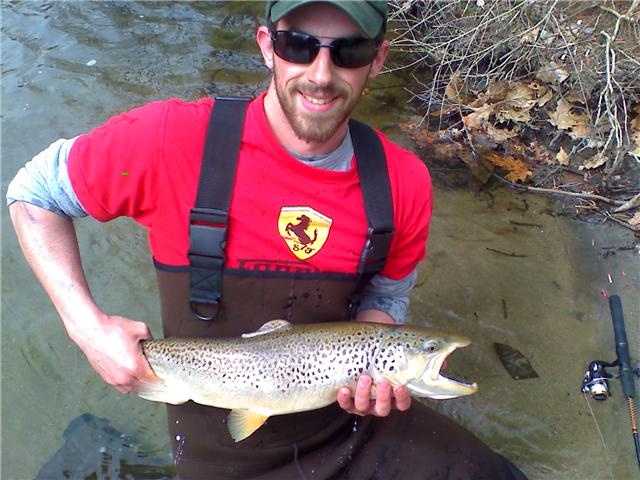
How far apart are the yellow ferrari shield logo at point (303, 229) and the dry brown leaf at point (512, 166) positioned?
12.1 feet

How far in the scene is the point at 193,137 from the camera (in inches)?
103

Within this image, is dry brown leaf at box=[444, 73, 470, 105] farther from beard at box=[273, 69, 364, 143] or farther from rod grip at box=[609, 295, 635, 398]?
beard at box=[273, 69, 364, 143]

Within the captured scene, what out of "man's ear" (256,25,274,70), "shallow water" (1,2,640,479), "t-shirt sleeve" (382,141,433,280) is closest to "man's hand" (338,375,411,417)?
"t-shirt sleeve" (382,141,433,280)

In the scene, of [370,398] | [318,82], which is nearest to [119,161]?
[318,82]

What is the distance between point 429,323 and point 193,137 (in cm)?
265

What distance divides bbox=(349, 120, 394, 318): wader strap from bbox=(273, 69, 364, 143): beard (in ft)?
0.79

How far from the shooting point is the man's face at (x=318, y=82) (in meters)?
2.47

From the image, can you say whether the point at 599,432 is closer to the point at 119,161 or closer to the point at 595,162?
the point at 595,162

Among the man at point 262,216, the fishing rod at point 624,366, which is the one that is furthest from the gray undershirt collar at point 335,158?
the fishing rod at point 624,366

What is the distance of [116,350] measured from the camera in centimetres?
255

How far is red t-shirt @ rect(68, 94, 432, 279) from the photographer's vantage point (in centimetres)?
256

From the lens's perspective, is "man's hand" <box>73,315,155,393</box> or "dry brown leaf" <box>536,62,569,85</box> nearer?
Result: "man's hand" <box>73,315,155,393</box>

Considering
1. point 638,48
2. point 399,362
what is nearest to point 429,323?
point 399,362

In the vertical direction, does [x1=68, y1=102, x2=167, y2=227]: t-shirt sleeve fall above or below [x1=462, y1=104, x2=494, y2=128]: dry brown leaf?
below
